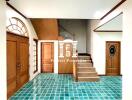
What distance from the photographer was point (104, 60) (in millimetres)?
8391

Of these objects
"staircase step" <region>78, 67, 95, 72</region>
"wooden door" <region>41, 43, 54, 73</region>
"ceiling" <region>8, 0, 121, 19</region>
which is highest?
"ceiling" <region>8, 0, 121, 19</region>

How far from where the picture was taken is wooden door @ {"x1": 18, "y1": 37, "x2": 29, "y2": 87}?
572 centimetres

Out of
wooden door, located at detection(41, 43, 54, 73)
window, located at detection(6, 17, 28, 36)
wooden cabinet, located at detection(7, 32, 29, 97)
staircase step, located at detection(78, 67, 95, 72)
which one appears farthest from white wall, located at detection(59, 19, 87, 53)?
wooden cabinet, located at detection(7, 32, 29, 97)

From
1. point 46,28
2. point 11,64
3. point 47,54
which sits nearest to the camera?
point 11,64

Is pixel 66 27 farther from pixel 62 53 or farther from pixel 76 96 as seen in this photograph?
pixel 76 96

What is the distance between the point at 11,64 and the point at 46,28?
3.71 m

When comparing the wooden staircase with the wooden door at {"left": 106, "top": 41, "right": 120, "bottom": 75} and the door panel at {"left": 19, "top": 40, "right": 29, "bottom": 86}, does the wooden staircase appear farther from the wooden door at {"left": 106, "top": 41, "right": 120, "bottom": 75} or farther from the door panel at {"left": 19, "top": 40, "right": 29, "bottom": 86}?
the door panel at {"left": 19, "top": 40, "right": 29, "bottom": 86}

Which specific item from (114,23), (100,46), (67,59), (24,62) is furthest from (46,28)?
(114,23)

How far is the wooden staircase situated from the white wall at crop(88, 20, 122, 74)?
47cm

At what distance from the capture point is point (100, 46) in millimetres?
8359

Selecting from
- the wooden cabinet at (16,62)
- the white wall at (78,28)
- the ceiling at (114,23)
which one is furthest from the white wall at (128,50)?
the white wall at (78,28)

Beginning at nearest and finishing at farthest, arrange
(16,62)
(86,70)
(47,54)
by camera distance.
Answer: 1. (16,62)
2. (86,70)
3. (47,54)

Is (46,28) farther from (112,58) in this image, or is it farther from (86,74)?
(112,58)

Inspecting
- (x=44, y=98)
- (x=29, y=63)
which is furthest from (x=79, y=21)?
(x=44, y=98)
